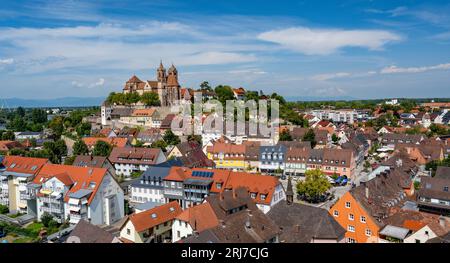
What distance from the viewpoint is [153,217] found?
1051 inches

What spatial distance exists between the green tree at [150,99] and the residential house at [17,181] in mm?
51100

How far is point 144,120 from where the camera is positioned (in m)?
83.7

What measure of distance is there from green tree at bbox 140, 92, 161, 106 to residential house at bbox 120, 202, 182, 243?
64.7 metres

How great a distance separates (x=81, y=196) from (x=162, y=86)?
68.1 metres

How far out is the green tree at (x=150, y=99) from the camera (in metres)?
90.5

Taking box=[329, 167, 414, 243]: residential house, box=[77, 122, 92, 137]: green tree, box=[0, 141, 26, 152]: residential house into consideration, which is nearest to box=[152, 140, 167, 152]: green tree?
box=[77, 122, 92, 137]: green tree

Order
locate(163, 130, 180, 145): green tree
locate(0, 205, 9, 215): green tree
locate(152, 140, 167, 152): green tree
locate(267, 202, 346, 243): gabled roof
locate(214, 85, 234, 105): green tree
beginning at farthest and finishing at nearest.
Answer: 1. locate(214, 85, 234, 105): green tree
2. locate(163, 130, 180, 145): green tree
3. locate(152, 140, 167, 152): green tree
4. locate(0, 205, 9, 215): green tree
5. locate(267, 202, 346, 243): gabled roof

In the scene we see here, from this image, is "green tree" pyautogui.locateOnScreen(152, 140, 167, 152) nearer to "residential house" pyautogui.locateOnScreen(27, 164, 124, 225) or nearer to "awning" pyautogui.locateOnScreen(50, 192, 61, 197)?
"residential house" pyautogui.locateOnScreen(27, 164, 124, 225)

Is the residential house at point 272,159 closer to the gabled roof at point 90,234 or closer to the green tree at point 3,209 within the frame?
the green tree at point 3,209

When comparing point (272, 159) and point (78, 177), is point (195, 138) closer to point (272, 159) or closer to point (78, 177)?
point (272, 159)

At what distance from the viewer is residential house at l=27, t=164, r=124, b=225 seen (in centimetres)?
3156

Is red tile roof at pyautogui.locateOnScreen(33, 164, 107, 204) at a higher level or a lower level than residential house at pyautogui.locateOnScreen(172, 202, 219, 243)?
higher
